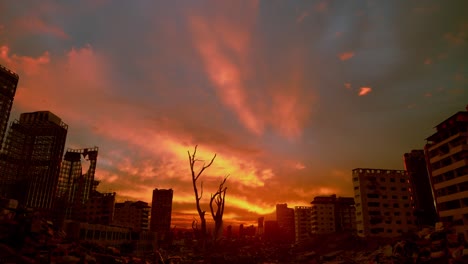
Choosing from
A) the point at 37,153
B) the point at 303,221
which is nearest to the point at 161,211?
the point at 37,153

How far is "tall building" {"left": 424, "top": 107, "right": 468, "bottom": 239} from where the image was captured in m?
50.3

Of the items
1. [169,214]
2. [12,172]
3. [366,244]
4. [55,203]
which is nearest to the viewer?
[366,244]

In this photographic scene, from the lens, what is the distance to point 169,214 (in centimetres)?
16712

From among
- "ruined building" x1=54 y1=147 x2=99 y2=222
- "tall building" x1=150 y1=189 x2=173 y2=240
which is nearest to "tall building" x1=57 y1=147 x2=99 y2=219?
"ruined building" x1=54 y1=147 x2=99 y2=222

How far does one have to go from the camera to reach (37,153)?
125 metres

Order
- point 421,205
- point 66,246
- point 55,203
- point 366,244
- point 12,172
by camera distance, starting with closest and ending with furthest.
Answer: point 66,246 → point 366,244 → point 421,205 → point 12,172 → point 55,203

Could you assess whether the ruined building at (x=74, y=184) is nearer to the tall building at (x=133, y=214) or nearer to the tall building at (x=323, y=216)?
the tall building at (x=133, y=214)

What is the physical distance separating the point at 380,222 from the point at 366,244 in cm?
1102

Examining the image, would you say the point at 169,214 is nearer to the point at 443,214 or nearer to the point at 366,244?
the point at 366,244

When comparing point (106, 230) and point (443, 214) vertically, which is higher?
point (443, 214)

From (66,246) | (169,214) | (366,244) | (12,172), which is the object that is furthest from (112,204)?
(66,246)

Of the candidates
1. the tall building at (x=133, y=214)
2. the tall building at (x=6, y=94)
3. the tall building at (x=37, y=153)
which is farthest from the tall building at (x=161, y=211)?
the tall building at (x=6, y=94)

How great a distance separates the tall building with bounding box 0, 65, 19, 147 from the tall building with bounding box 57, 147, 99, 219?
1852 inches

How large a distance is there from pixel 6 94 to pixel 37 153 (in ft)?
115
